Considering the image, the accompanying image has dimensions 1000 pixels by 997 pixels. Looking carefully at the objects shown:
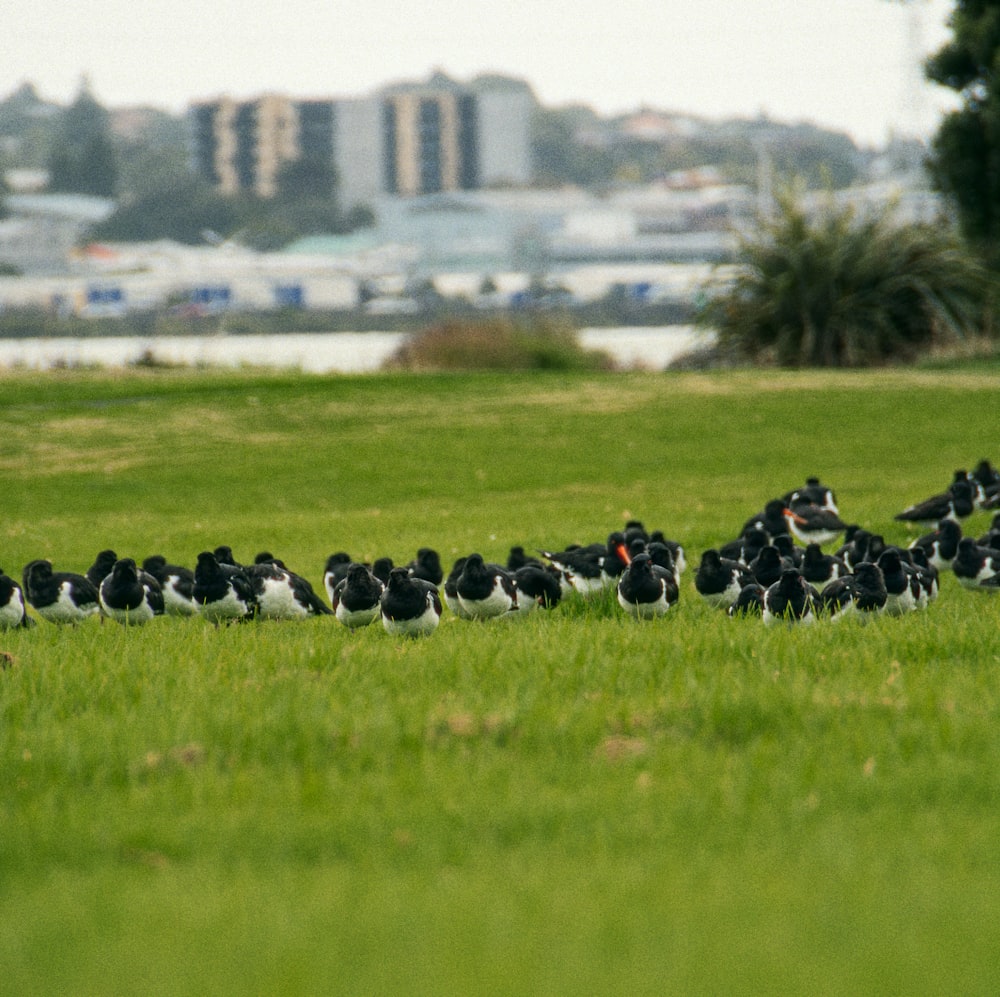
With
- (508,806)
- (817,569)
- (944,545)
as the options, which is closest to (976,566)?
(944,545)

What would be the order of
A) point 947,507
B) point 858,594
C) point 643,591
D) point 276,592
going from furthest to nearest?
point 947,507, point 276,592, point 643,591, point 858,594

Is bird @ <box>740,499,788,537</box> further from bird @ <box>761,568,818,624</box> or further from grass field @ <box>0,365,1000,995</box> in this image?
bird @ <box>761,568,818,624</box>

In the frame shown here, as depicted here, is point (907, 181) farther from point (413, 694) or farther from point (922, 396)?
point (413, 694)

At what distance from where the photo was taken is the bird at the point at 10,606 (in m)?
10.9

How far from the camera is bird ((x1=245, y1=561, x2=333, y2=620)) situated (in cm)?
1139

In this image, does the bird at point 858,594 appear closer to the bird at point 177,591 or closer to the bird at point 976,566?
the bird at point 976,566

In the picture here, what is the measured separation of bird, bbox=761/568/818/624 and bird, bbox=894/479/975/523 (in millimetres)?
7430

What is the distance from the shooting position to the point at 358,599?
10.3m

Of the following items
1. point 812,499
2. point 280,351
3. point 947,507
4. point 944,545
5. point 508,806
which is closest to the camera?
point 508,806

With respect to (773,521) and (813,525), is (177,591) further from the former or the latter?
(813,525)

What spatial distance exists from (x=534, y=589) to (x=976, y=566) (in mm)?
3762

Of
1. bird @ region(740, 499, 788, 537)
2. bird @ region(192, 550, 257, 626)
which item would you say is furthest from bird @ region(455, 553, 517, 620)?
bird @ region(740, 499, 788, 537)

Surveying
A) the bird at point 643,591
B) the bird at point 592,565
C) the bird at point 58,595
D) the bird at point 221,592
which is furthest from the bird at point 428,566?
the bird at point 58,595

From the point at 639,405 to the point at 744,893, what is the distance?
26.3 metres
